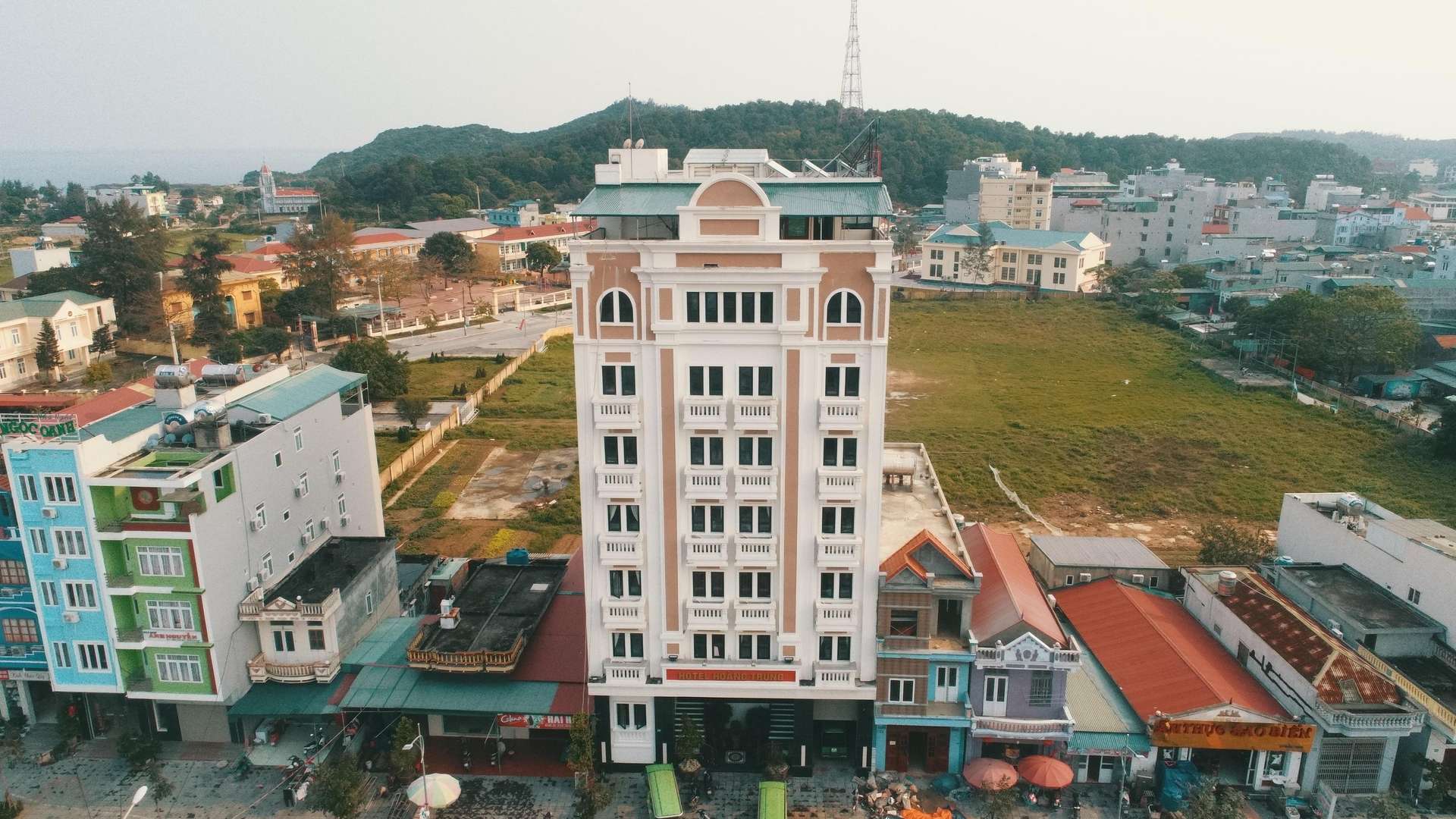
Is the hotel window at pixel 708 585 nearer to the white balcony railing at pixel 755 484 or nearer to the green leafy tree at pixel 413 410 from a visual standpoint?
the white balcony railing at pixel 755 484

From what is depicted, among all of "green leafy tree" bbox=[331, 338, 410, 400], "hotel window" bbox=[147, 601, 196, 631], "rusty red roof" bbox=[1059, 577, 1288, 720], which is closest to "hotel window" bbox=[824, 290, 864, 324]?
"rusty red roof" bbox=[1059, 577, 1288, 720]

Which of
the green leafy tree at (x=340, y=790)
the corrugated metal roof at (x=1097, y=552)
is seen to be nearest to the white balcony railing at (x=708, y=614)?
the green leafy tree at (x=340, y=790)

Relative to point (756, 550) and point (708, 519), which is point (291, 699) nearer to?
point (708, 519)

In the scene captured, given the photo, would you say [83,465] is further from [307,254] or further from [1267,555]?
[307,254]

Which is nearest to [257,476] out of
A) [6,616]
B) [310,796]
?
[6,616]

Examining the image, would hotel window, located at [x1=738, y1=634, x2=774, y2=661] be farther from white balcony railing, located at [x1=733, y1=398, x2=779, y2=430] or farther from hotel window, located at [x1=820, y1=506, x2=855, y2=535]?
white balcony railing, located at [x1=733, y1=398, x2=779, y2=430]

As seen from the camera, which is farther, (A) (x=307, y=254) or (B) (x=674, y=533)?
(A) (x=307, y=254)
